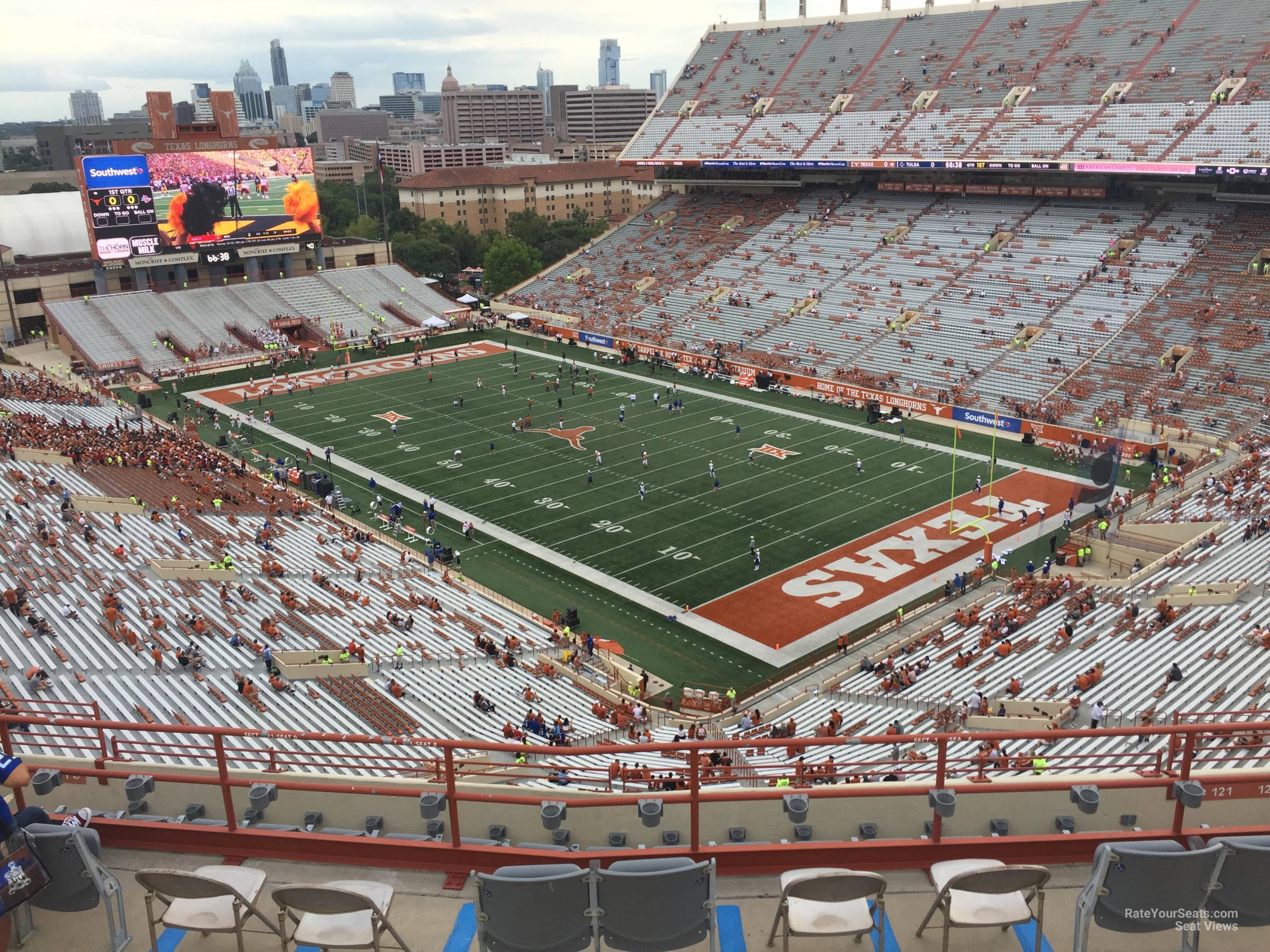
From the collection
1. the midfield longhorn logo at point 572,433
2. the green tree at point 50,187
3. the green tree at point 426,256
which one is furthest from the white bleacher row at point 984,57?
the green tree at point 50,187

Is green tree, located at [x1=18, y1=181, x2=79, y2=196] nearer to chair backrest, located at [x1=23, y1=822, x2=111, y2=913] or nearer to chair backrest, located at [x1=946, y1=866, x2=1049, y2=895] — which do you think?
chair backrest, located at [x1=23, y1=822, x2=111, y2=913]

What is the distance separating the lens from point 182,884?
5488mm

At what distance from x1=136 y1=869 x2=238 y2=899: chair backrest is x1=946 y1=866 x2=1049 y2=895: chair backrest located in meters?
3.78

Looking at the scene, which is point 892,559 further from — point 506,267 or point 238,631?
point 506,267

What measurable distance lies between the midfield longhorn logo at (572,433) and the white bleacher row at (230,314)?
2272 cm

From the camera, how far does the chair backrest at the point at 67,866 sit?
5.63 m

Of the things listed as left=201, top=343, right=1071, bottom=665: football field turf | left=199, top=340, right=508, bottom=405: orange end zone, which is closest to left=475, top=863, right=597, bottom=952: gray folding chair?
left=201, top=343, right=1071, bottom=665: football field turf

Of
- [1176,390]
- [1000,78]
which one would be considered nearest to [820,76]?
[1000,78]

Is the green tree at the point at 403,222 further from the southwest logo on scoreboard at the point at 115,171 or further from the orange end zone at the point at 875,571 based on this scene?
the orange end zone at the point at 875,571

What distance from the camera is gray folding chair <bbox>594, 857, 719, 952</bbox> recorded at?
5176 millimetres

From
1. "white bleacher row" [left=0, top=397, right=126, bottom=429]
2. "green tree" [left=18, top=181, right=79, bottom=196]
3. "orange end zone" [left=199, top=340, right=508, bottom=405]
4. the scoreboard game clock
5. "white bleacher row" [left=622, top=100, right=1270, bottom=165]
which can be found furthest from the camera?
"green tree" [left=18, top=181, right=79, bottom=196]

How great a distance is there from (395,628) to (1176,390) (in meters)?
30.9

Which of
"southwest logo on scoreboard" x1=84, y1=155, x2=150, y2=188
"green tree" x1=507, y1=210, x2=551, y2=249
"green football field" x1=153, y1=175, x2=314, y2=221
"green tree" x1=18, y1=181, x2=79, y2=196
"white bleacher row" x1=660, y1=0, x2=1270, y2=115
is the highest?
"white bleacher row" x1=660, y1=0, x2=1270, y2=115

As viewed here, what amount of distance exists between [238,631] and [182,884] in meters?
18.2
